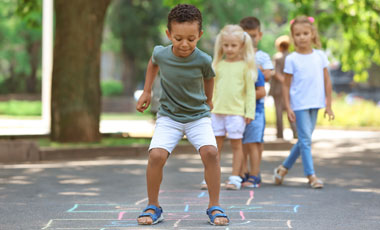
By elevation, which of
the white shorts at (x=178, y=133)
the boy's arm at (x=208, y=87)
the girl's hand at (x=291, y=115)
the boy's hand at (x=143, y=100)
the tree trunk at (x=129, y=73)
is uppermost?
the boy's arm at (x=208, y=87)

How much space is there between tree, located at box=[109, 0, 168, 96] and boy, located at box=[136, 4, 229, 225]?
95.4 feet

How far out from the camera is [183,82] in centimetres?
566

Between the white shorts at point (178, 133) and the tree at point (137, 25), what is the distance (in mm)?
29116

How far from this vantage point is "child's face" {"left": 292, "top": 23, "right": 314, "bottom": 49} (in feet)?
26.4

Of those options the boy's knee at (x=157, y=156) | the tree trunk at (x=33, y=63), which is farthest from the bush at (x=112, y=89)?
the boy's knee at (x=157, y=156)

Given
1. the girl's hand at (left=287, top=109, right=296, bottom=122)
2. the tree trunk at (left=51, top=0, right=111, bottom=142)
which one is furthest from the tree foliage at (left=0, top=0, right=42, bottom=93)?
the girl's hand at (left=287, top=109, right=296, bottom=122)

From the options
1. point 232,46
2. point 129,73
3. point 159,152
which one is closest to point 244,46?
point 232,46

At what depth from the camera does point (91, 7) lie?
42.4 feet

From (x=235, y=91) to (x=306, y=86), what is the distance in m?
0.83

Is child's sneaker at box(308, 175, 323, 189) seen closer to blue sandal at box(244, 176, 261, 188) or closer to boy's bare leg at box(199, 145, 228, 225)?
blue sandal at box(244, 176, 261, 188)

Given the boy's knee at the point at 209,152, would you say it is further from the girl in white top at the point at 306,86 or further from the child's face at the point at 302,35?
the child's face at the point at 302,35

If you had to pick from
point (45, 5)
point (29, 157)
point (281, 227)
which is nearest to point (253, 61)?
point (281, 227)

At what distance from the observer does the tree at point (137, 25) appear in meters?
34.9

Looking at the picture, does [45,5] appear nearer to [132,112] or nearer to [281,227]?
[281,227]
